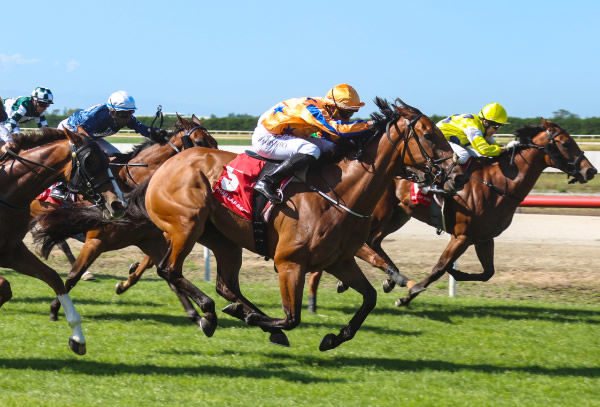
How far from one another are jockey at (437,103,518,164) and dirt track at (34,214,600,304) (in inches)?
62.2

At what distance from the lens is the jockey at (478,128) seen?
8.15 m

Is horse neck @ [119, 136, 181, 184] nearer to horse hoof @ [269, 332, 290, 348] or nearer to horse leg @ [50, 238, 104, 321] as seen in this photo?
horse leg @ [50, 238, 104, 321]

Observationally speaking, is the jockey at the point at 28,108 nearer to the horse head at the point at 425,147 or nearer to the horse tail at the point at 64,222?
the horse tail at the point at 64,222

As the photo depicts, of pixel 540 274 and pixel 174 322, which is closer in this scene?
pixel 174 322

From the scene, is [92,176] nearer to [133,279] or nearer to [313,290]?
[133,279]

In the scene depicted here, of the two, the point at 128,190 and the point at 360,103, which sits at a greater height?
the point at 360,103

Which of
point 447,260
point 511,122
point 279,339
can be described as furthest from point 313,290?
point 511,122

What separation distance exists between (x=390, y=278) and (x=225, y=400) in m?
3.54

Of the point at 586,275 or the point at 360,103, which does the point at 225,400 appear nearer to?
the point at 360,103

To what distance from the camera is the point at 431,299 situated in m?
8.36

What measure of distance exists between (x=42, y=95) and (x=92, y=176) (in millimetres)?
3844

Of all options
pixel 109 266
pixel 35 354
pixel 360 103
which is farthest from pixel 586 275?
pixel 35 354

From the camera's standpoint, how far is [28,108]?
864 cm

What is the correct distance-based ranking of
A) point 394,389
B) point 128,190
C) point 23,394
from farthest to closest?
point 128,190, point 394,389, point 23,394
